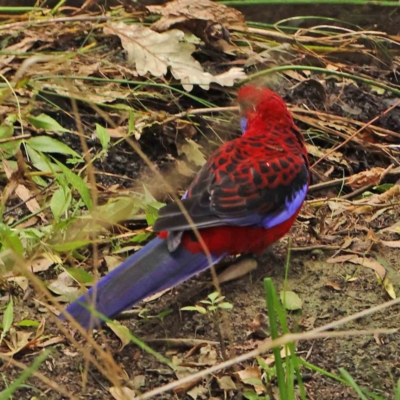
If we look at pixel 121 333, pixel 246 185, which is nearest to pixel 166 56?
pixel 246 185

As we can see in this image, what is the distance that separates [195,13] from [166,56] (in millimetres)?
360

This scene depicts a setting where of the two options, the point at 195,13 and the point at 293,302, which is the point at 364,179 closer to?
the point at 293,302

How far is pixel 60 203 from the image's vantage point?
9.11 feet

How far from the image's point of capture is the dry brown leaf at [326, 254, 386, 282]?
2.89 metres

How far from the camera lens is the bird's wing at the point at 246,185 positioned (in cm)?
272

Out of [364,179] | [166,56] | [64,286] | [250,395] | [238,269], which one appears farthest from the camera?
[166,56]

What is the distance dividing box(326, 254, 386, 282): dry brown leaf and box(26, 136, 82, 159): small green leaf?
1175mm

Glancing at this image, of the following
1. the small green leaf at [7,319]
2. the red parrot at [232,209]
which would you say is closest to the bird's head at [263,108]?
the red parrot at [232,209]

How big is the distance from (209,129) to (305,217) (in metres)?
0.73

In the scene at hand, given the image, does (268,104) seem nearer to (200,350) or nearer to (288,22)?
(200,350)

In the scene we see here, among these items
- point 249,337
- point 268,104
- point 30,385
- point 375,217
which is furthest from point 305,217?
point 30,385

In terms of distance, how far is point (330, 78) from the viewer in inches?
171

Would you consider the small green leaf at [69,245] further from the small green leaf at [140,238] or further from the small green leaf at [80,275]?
the small green leaf at [140,238]

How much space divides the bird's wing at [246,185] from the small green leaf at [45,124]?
2.67ft
